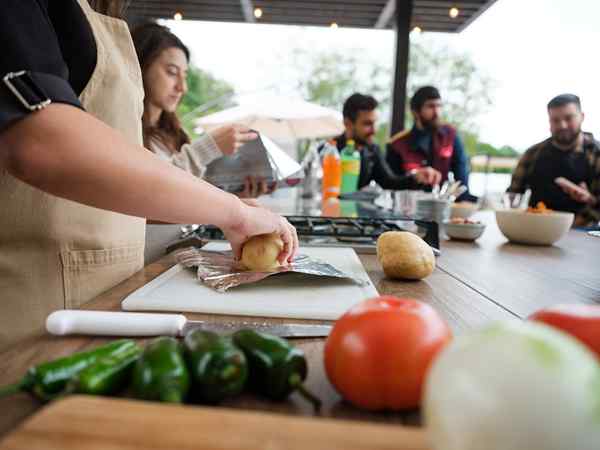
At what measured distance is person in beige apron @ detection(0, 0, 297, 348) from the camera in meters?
0.99

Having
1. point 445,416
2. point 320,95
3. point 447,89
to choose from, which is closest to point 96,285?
point 445,416

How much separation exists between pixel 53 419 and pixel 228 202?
1.70ft

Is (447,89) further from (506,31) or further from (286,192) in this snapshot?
(286,192)

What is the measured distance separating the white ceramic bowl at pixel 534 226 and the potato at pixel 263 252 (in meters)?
1.05

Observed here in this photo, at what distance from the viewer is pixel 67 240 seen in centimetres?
104

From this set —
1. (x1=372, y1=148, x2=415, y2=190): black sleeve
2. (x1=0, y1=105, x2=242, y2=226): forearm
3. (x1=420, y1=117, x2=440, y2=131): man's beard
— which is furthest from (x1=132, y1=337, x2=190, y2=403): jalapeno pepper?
(x1=420, y1=117, x2=440, y2=131): man's beard

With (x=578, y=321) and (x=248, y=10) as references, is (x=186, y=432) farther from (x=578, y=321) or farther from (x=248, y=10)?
(x=248, y=10)

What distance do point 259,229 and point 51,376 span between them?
531 millimetres

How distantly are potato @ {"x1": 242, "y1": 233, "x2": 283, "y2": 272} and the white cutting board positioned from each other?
3 cm

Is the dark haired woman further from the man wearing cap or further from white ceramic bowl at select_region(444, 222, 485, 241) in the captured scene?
the man wearing cap

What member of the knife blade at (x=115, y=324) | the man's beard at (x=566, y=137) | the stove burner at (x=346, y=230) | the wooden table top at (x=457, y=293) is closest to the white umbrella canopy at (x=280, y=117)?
the man's beard at (x=566, y=137)

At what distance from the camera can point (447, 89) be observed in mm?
9531

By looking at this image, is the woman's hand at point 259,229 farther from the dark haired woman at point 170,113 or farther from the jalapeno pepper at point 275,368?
the dark haired woman at point 170,113

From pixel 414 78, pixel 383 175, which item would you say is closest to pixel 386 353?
pixel 383 175
